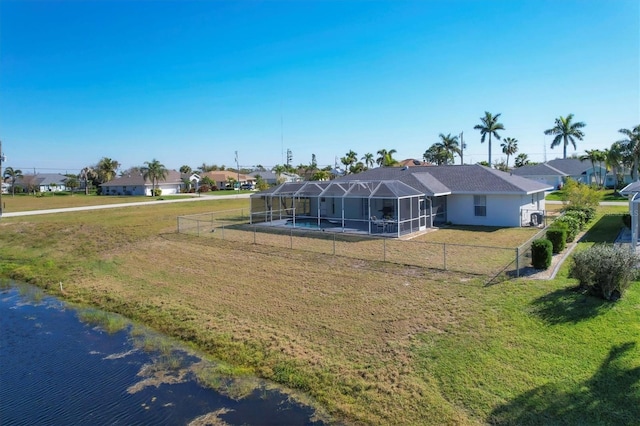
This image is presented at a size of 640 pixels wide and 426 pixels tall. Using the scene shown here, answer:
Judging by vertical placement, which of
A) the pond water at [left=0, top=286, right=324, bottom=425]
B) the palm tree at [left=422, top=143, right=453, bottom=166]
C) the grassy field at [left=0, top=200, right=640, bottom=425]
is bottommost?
the pond water at [left=0, top=286, right=324, bottom=425]

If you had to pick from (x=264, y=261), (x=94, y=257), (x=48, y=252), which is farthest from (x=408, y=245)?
(x=48, y=252)

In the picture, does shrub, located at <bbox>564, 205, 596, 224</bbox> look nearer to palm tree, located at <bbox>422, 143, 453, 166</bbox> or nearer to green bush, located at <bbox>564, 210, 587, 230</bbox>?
green bush, located at <bbox>564, 210, 587, 230</bbox>

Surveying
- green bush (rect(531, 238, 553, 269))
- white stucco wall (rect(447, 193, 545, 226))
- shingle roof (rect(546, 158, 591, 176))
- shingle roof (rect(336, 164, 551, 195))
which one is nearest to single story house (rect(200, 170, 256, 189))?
shingle roof (rect(546, 158, 591, 176))

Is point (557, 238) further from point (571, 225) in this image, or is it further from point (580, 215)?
point (580, 215)

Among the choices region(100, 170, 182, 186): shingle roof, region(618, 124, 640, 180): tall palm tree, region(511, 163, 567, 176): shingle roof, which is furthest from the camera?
region(100, 170, 182, 186): shingle roof

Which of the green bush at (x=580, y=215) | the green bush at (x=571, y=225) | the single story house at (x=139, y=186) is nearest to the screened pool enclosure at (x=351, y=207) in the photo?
the green bush at (x=571, y=225)

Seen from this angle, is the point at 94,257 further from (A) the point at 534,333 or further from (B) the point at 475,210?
(B) the point at 475,210

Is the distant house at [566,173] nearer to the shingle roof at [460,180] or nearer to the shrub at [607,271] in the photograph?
the shingle roof at [460,180]
